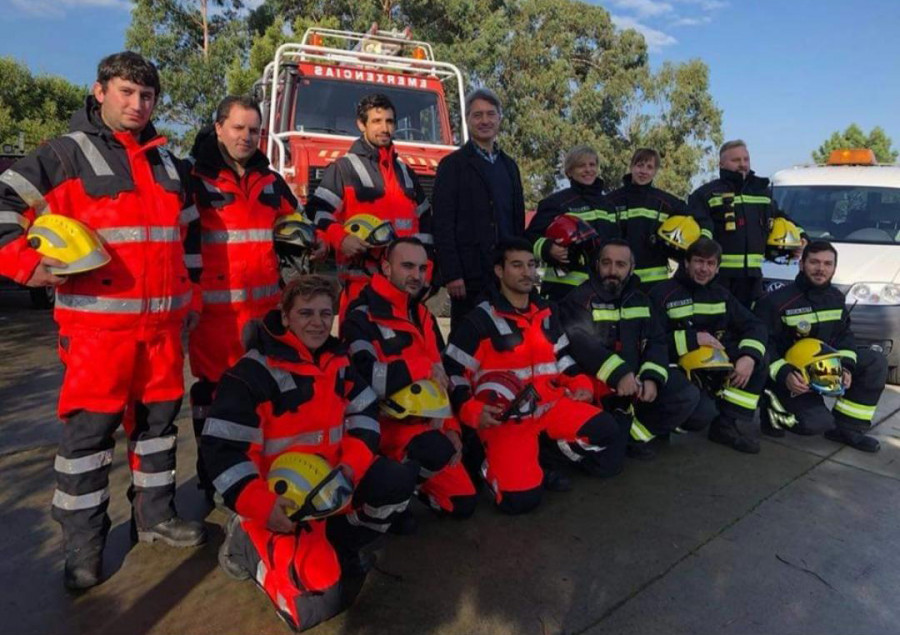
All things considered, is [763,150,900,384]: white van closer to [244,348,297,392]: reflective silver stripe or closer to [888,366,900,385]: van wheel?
[888,366,900,385]: van wheel

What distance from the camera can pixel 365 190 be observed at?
3738 mm

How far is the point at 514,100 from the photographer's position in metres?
24.6

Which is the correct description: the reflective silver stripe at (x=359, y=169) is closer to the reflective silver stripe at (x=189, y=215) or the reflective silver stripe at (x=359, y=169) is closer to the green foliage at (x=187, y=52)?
the reflective silver stripe at (x=189, y=215)

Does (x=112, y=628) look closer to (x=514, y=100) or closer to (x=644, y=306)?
(x=644, y=306)

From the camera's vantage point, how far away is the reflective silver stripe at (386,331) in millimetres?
3207

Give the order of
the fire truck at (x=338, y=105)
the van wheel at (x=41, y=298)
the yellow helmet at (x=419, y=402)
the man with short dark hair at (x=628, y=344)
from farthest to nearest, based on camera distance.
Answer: the van wheel at (x=41, y=298), the fire truck at (x=338, y=105), the man with short dark hair at (x=628, y=344), the yellow helmet at (x=419, y=402)

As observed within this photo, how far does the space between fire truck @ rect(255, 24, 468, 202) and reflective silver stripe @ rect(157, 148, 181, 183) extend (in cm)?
393

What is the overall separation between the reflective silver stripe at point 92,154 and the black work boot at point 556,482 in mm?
2605

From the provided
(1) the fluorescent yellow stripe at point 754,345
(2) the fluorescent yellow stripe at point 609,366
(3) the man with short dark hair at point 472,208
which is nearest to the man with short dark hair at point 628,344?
(2) the fluorescent yellow stripe at point 609,366

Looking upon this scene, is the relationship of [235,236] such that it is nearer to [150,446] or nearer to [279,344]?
[279,344]

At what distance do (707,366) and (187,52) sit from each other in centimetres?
2392

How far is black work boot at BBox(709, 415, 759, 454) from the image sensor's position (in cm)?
412

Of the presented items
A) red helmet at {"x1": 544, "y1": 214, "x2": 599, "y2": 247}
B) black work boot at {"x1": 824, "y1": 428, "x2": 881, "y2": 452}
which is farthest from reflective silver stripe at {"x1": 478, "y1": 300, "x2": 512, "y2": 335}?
black work boot at {"x1": 824, "y1": 428, "x2": 881, "y2": 452}

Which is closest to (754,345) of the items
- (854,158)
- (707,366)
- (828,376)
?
(707,366)
